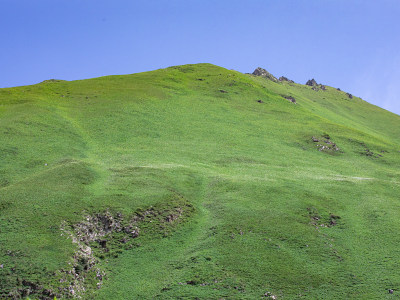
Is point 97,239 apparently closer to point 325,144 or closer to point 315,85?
point 325,144

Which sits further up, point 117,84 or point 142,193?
point 117,84

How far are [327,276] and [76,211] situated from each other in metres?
21.5

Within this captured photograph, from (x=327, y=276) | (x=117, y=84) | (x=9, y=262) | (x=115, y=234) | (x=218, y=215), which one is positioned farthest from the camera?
(x=117, y=84)

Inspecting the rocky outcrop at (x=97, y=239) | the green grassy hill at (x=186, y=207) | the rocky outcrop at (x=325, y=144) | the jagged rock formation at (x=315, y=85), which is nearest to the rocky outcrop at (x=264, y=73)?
the jagged rock formation at (x=315, y=85)

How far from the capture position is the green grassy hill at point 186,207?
27.6 m

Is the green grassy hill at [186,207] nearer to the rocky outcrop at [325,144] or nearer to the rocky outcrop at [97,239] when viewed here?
the rocky outcrop at [97,239]

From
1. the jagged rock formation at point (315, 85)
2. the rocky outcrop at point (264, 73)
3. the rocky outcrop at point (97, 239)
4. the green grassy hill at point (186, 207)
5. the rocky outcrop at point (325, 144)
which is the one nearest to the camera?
the rocky outcrop at point (97, 239)

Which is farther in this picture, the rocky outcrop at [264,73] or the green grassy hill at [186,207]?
the rocky outcrop at [264,73]

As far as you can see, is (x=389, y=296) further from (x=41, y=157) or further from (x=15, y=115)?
(x=15, y=115)

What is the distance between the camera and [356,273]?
29.5 metres

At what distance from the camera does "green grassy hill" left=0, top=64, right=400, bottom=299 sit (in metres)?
27.6

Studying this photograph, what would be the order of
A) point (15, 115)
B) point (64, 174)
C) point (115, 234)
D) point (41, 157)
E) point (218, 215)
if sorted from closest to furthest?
point (115, 234) → point (218, 215) → point (64, 174) → point (41, 157) → point (15, 115)

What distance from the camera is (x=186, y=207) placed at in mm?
38469

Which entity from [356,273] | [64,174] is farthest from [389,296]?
[64,174]
